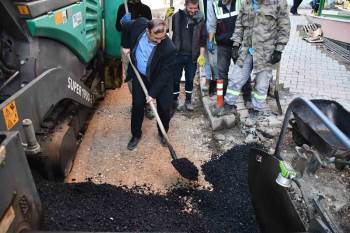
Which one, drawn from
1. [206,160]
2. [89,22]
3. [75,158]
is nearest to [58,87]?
[75,158]

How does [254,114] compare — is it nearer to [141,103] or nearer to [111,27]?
[141,103]

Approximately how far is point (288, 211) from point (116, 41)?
3.71 metres

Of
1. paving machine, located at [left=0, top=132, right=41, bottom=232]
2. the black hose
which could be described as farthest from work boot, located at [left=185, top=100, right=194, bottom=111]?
paving machine, located at [left=0, top=132, right=41, bottom=232]

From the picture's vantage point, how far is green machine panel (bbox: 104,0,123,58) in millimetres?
4980

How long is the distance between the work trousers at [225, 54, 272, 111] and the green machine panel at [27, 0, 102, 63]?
6.53ft

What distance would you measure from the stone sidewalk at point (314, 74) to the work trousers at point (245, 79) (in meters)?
1.20

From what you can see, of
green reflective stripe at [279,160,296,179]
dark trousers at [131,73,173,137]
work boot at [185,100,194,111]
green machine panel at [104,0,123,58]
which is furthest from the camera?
work boot at [185,100,194,111]

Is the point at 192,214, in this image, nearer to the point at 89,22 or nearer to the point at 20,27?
the point at 20,27

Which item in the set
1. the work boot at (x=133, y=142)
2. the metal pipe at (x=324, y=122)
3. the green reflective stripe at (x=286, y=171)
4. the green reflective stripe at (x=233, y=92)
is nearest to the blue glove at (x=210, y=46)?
the green reflective stripe at (x=233, y=92)

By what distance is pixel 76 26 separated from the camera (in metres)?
3.71

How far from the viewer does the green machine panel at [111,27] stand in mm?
4980

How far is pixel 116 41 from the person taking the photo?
16.8 ft

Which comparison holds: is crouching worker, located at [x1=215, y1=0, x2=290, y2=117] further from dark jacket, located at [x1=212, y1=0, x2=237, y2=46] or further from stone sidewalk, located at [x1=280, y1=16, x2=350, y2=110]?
stone sidewalk, located at [x1=280, y1=16, x2=350, y2=110]

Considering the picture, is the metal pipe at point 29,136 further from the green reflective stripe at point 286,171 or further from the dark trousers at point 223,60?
the dark trousers at point 223,60
